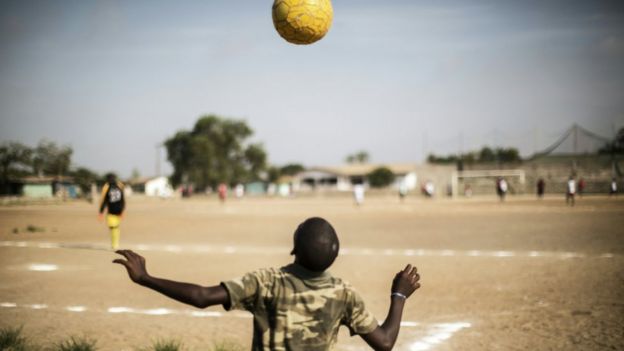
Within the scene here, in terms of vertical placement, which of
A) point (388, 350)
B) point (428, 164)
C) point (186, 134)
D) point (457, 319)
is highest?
point (186, 134)

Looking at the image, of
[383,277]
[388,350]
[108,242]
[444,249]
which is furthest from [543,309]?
[108,242]

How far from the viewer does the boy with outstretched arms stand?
240 centimetres

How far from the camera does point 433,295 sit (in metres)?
8.35

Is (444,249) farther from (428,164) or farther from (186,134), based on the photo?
(186,134)

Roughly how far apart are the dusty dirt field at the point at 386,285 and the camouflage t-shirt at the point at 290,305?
3412 millimetres

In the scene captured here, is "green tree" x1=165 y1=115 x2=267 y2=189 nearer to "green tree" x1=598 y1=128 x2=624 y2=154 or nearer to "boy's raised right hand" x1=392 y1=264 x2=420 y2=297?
"green tree" x1=598 y1=128 x2=624 y2=154

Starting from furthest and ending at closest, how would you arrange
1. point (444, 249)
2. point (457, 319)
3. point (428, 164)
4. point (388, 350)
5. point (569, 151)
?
1. point (428, 164)
2. point (569, 151)
3. point (444, 249)
4. point (457, 319)
5. point (388, 350)

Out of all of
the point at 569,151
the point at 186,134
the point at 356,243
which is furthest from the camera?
the point at 186,134

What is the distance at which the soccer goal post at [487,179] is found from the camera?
2136 inches

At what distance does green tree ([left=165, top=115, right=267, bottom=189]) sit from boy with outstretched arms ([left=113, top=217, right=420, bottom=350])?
91.4 metres

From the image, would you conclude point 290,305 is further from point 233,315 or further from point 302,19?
point 233,315

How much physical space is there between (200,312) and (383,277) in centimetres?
384

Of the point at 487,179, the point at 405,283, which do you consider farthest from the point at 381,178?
the point at 405,283

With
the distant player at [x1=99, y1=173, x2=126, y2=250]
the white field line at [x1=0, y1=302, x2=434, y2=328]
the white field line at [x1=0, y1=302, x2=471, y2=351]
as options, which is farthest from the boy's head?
the distant player at [x1=99, y1=173, x2=126, y2=250]
